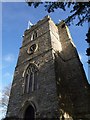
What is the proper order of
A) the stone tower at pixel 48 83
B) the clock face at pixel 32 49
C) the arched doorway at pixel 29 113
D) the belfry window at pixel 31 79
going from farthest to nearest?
the clock face at pixel 32 49 → the belfry window at pixel 31 79 → the arched doorway at pixel 29 113 → the stone tower at pixel 48 83

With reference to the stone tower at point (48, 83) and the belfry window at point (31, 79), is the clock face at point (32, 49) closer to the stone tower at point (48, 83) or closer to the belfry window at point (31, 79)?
the stone tower at point (48, 83)

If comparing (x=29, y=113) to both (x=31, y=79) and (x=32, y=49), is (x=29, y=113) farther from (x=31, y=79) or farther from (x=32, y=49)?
(x=32, y=49)

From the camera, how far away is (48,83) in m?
12.6

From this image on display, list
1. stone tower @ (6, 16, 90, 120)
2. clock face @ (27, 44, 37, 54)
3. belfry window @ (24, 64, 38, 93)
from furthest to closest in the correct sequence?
1. clock face @ (27, 44, 37, 54)
2. belfry window @ (24, 64, 38, 93)
3. stone tower @ (6, 16, 90, 120)

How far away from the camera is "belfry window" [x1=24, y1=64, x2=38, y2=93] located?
1391 centimetres

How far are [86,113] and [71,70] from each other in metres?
4.35

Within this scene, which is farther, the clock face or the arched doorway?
the clock face

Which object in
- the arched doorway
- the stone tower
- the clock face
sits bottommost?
the arched doorway

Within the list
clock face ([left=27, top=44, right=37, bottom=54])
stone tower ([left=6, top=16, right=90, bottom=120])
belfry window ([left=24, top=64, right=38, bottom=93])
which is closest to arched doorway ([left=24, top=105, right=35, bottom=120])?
stone tower ([left=6, top=16, right=90, bottom=120])

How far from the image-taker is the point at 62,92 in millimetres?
12430

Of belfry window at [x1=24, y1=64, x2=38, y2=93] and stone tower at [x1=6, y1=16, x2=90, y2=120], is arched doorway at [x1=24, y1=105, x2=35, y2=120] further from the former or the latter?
belfry window at [x1=24, y1=64, x2=38, y2=93]

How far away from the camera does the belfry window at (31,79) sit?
13906 mm

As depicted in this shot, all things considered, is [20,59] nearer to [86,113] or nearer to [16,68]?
[16,68]

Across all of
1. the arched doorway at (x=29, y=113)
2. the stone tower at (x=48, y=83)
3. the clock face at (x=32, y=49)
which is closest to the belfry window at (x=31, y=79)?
the stone tower at (x=48, y=83)
